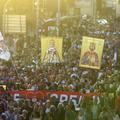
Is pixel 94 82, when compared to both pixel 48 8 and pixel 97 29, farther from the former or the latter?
pixel 48 8

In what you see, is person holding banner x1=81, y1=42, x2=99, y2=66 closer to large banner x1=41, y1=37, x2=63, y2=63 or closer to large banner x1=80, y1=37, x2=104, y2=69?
large banner x1=80, y1=37, x2=104, y2=69

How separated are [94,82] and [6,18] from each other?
18.1 meters

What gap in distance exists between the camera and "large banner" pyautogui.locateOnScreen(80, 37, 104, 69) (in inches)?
991

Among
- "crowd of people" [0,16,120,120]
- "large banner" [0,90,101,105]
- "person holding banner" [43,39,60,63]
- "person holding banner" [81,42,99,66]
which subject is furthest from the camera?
"person holding banner" [43,39,60,63]

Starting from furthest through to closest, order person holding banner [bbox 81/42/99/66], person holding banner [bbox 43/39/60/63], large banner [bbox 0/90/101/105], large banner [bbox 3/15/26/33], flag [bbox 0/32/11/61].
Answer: large banner [bbox 3/15/26/33] < person holding banner [bbox 43/39/60/63] < person holding banner [bbox 81/42/99/66] < flag [bbox 0/32/11/61] < large banner [bbox 0/90/101/105]

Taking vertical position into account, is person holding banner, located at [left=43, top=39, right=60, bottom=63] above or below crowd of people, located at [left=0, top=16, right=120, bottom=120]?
above

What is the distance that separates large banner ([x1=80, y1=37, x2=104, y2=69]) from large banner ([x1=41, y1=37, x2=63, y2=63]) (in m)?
0.88

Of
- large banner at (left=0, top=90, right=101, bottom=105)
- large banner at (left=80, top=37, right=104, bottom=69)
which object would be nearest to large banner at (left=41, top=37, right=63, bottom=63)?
large banner at (left=80, top=37, right=104, bottom=69)

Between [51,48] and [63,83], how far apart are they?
7.34 ft

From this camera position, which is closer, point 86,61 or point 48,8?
point 86,61

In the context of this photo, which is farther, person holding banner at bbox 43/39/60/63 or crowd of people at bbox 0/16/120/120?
person holding banner at bbox 43/39/60/63

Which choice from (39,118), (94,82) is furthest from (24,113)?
(94,82)

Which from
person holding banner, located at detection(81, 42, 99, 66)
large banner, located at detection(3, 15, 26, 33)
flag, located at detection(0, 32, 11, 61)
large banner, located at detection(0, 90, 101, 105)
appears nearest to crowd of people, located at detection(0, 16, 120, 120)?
large banner, located at detection(0, 90, 101, 105)

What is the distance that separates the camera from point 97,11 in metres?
50.6
